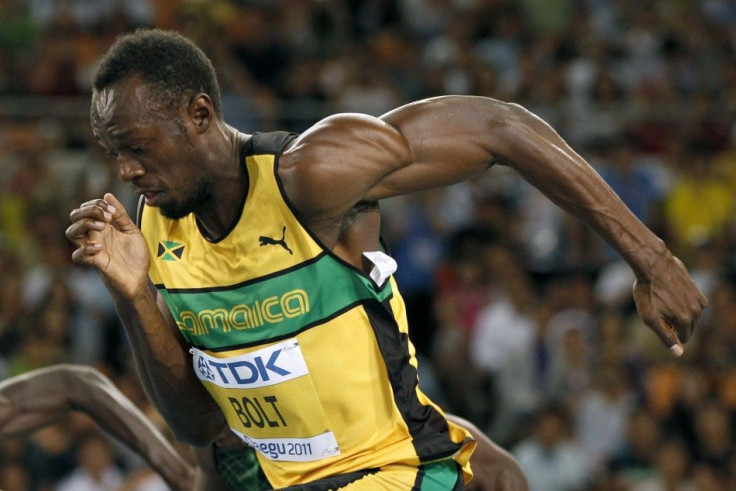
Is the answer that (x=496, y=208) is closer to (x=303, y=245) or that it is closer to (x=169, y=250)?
(x=169, y=250)

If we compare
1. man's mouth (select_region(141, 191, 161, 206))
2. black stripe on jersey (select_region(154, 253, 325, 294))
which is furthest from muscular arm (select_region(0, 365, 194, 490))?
man's mouth (select_region(141, 191, 161, 206))

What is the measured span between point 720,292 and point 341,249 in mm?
5660

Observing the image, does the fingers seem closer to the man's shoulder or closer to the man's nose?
the man's nose

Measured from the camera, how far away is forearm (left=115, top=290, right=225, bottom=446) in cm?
336

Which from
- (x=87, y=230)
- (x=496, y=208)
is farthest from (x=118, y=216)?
(x=496, y=208)

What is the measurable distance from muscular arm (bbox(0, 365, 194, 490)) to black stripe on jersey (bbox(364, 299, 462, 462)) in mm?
1336

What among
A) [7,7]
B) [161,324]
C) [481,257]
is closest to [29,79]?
[7,7]

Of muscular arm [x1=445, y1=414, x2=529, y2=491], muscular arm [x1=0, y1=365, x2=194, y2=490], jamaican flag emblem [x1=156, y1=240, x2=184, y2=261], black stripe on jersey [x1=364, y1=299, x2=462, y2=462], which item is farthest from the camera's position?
muscular arm [x1=0, y1=365, x2=194, y2=490]

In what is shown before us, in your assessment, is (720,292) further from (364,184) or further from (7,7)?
(7,7)

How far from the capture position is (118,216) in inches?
130

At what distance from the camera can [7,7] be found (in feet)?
33.7

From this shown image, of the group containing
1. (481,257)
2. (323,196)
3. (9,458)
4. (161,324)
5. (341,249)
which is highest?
(323,196)

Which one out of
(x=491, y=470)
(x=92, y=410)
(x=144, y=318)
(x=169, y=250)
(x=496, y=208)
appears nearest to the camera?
(x=144, y=318)

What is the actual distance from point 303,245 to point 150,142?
0.49 m
